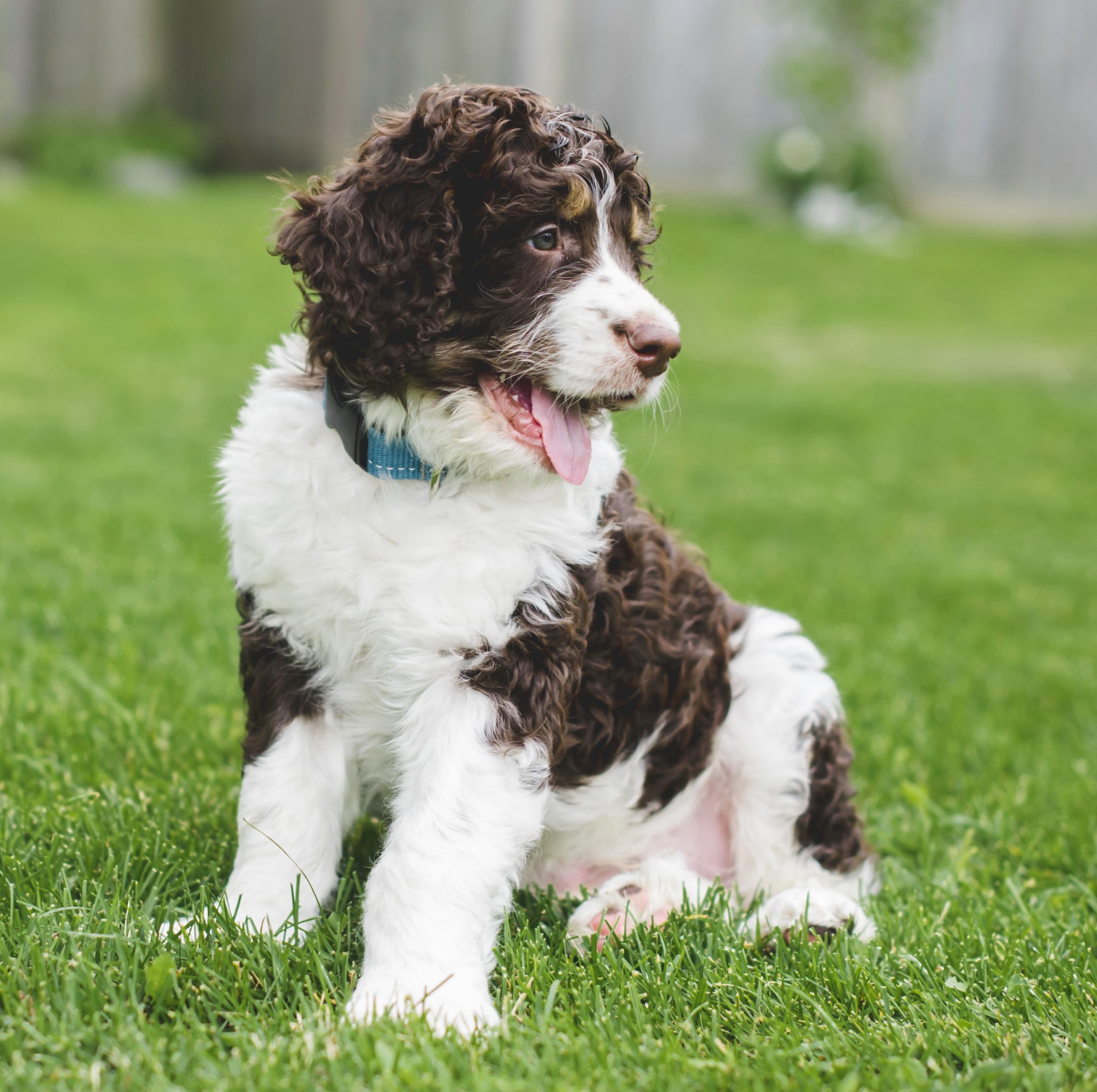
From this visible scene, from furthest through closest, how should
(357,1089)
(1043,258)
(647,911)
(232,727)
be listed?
(1043,258), (232,727), (647,911), (357,1089)

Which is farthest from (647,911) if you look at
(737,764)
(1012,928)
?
(1012,928)

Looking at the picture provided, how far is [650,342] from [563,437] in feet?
0.90

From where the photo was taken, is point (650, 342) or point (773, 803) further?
point (773, 803)

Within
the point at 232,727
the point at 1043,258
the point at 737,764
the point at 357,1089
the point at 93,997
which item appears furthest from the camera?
the point at 1043,258

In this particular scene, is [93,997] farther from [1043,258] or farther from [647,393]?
[1043,258]

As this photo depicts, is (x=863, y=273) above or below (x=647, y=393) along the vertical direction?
below

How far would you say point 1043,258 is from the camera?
14.6 metres

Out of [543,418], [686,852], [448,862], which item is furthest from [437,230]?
[686,852]

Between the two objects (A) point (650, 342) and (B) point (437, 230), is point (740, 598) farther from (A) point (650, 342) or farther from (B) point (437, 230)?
(B) point (437, 230)

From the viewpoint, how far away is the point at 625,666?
2.92m

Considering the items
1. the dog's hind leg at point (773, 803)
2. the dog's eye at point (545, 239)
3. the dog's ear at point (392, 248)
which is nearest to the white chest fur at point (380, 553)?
the dog's ear at point (392, 248)

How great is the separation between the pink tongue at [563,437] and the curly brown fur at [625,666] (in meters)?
0.24

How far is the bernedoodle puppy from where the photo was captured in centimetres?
247

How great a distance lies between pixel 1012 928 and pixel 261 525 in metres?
1.96
